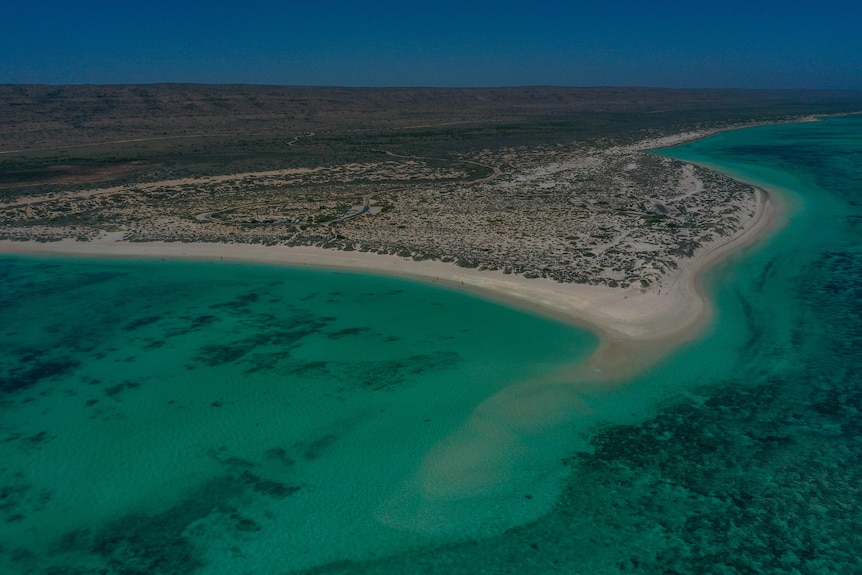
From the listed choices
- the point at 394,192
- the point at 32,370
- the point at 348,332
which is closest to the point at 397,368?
the point at 348,332

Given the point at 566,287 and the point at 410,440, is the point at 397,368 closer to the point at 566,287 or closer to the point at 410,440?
the point at 410,440

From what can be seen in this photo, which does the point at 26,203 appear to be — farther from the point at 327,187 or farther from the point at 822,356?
the point at 822,356

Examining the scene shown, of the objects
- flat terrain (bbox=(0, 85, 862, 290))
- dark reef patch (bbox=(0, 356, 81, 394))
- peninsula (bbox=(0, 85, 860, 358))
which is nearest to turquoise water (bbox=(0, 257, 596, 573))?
dark reef patch (bbox=(0, 356, 81, 394))

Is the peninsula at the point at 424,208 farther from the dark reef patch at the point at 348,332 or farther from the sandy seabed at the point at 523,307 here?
the dark reef patch at the point at 348,332

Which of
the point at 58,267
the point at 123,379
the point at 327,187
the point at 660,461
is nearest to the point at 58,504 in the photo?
the point at 123,379

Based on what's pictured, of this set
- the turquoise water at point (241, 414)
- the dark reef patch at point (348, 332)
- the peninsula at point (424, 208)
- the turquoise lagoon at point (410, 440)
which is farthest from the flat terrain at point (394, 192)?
the dark reef patch at point (348, 332)

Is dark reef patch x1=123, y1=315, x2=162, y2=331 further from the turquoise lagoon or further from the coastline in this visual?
the coastline

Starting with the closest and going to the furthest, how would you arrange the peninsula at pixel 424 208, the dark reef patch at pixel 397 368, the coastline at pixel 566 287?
the dark reef patch at pixel 397 368 < the coastline at pixel 566 287 < the peninsula at pixel 424 208
